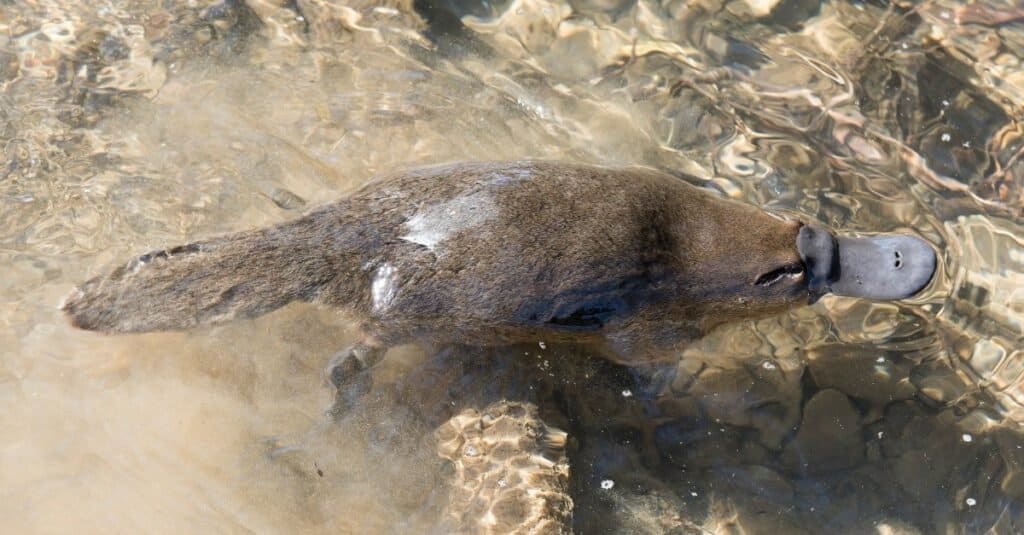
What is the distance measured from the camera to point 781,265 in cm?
400

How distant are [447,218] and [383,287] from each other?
40cm

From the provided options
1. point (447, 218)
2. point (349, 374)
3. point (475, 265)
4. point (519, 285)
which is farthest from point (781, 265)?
point (349, 374)

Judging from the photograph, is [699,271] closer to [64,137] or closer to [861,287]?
[861,287]

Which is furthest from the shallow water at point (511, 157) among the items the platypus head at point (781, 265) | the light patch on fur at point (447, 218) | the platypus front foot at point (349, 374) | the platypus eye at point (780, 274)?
the light patch on fur at point (447, 218)

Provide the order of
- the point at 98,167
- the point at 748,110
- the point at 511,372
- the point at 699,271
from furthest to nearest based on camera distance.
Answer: the point at 748,110
the point at 98,167
the point at 511,372
the point at 699,271

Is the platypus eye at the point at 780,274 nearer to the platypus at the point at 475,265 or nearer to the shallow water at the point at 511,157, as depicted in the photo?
the platypus at the point at 475,265

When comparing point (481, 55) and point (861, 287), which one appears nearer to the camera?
point (861, 287)

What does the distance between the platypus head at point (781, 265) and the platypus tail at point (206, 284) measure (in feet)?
5.45

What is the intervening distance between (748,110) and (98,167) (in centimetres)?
377

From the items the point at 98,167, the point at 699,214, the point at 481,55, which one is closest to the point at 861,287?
the point at 699,214

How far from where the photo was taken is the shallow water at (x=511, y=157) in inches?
151

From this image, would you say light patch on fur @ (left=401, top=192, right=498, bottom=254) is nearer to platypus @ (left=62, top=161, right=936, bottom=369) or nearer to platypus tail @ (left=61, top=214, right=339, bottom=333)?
platypus @ (left=62, top=161, right=936, bottom=369)

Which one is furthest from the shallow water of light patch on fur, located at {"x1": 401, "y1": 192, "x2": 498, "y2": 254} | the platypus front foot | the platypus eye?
light patch on fur, located at {"x1": 401, "y1": 192, "x2": 498, "y2": 254}

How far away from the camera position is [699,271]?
12.5 ft
